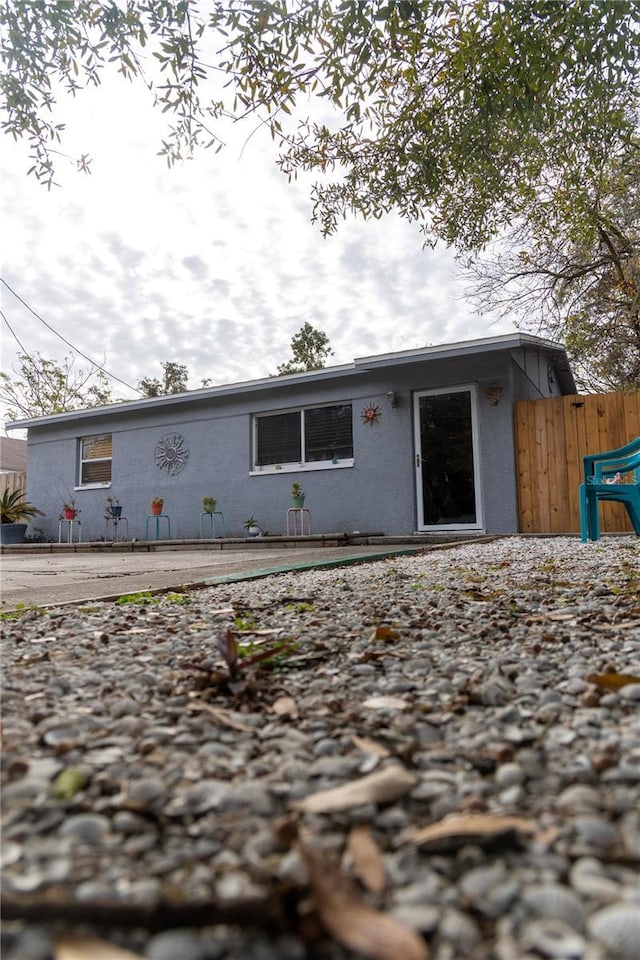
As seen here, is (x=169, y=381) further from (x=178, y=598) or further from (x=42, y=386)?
(x=178, y=598)

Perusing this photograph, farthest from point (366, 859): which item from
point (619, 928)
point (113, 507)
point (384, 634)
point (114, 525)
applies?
point (114, 525)

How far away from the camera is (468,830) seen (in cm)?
67

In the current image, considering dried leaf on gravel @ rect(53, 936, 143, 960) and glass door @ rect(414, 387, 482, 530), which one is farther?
glass door @ rect(414, 387, 482, 530)

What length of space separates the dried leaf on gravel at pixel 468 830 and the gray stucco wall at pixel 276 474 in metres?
7.87

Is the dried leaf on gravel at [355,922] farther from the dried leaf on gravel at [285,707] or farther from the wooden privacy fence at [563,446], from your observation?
Result: the wooden privacy fence at [563,446]

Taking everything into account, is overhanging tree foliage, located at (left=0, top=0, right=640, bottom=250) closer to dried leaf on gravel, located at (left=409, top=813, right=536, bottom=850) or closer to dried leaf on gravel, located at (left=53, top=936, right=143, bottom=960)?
dried leaf on gravel, located at (left=409, top=813, right=536, bottom=850)

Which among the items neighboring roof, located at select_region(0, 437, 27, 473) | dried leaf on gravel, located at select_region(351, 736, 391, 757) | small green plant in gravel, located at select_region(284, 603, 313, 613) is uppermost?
neighboring roof, located at select_region(0, 437, 27, 473)

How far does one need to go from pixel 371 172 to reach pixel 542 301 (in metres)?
7.82

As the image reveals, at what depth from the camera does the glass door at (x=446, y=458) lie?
8.67 meters

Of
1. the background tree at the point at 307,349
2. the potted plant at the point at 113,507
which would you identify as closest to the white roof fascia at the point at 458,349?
the potted plant at the point at 113,507

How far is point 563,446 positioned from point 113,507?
7.86 metres

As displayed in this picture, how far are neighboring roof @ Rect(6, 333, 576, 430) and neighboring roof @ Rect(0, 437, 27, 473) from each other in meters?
13.5

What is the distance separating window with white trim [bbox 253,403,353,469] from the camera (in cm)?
964

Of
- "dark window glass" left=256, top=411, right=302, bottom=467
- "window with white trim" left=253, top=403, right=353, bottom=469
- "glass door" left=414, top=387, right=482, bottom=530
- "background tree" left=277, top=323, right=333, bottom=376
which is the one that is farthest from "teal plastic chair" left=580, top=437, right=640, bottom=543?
"background tree" left=277, top=323, right=333, bottom=376
